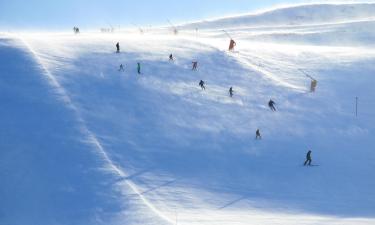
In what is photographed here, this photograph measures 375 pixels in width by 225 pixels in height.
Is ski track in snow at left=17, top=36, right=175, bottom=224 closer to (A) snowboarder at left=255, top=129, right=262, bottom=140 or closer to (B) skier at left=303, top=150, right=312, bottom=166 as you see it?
(A) snowboarder at left=255, top=129, right=262, bottom=140

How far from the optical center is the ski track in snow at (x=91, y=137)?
30705 mm

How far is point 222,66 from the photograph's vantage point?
160 feet

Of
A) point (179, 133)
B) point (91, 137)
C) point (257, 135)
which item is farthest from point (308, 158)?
point (91, 137)

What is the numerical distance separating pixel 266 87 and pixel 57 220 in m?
21.5

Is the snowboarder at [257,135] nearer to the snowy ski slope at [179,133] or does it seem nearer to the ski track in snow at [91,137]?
the snowy ski slope at [179,133]

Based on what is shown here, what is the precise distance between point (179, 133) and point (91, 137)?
563cm

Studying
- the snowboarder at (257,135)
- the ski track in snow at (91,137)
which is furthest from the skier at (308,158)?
the ski track in snow at (91,137)

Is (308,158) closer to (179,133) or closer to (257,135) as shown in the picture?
(257,135)

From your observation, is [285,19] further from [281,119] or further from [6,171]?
[6,171]

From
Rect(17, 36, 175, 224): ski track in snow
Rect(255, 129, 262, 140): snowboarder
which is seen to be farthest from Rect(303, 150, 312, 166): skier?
Rect(17, 36, 175, 224): ski track in snow

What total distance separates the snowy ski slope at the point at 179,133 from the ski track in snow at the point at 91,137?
0.35 feet

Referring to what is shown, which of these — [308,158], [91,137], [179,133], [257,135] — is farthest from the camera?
[257,135]

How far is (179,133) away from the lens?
39219 millimetres

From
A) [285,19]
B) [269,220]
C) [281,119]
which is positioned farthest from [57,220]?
[285,19]
